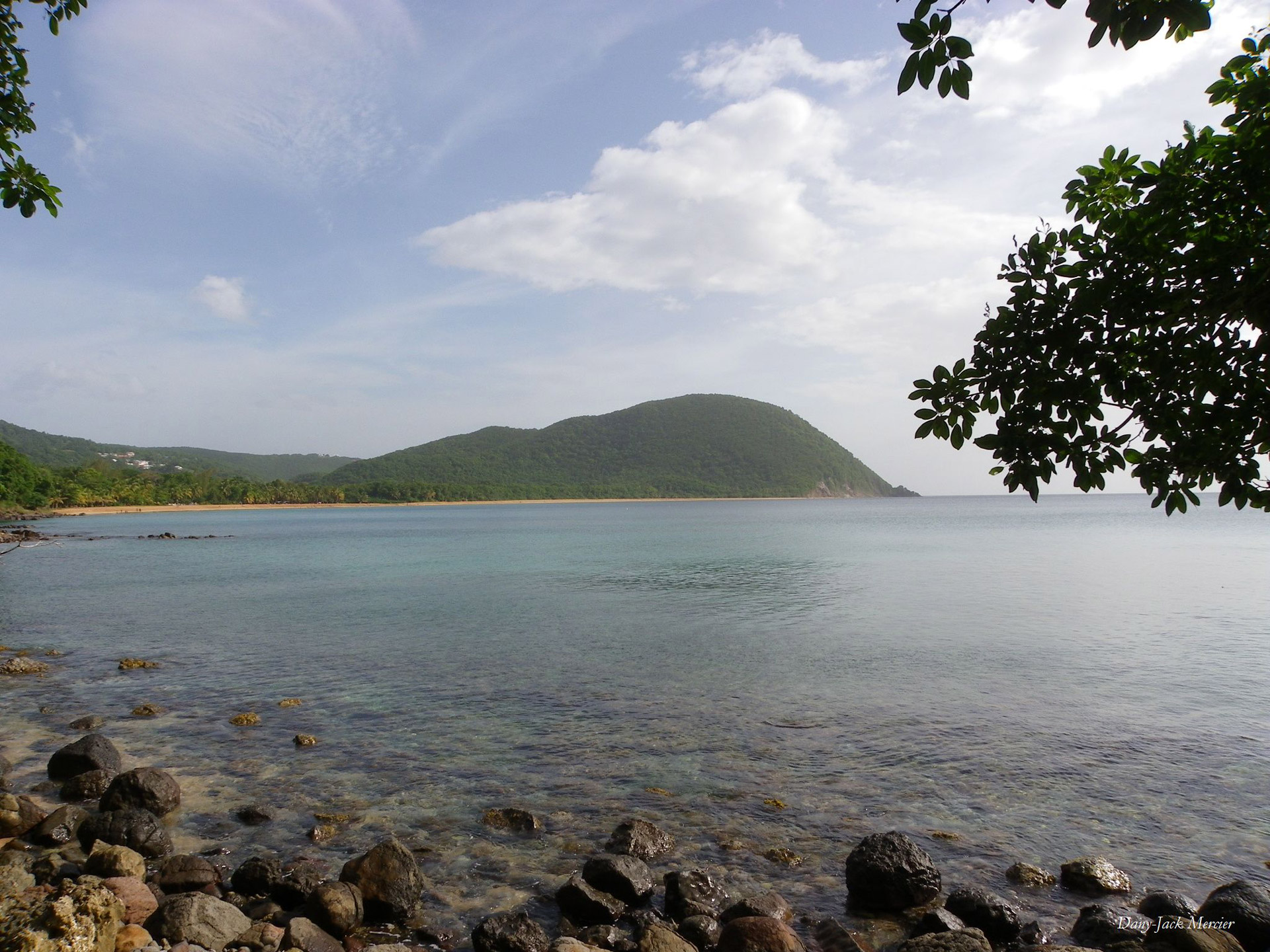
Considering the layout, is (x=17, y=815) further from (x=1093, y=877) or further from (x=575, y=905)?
(x=1093, y=877)

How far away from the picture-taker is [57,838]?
8.70 metres

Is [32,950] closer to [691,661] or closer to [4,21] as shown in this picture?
[4,21]

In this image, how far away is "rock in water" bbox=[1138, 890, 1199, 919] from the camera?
24.0 feet

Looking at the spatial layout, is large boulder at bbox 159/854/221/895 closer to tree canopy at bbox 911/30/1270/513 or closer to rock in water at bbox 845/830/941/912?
rock in water at bbox 845/830/941/912

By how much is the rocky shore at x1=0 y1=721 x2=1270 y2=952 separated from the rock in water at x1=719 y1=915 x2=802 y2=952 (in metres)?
0.01

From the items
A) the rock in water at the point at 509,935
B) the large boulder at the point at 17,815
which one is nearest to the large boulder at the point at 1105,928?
the rock in water at the point at 509,935

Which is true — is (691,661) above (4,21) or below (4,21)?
below

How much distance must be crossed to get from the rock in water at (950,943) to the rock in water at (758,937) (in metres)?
0.97

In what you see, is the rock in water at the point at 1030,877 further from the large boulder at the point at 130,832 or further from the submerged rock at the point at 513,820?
the large boulder at the point at 130,832

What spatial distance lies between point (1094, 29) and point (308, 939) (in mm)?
8325

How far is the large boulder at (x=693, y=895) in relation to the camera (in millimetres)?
7387

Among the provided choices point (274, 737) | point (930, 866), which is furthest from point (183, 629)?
point (930, 866)

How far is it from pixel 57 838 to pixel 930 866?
9670 mm

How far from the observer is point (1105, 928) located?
273 inches
